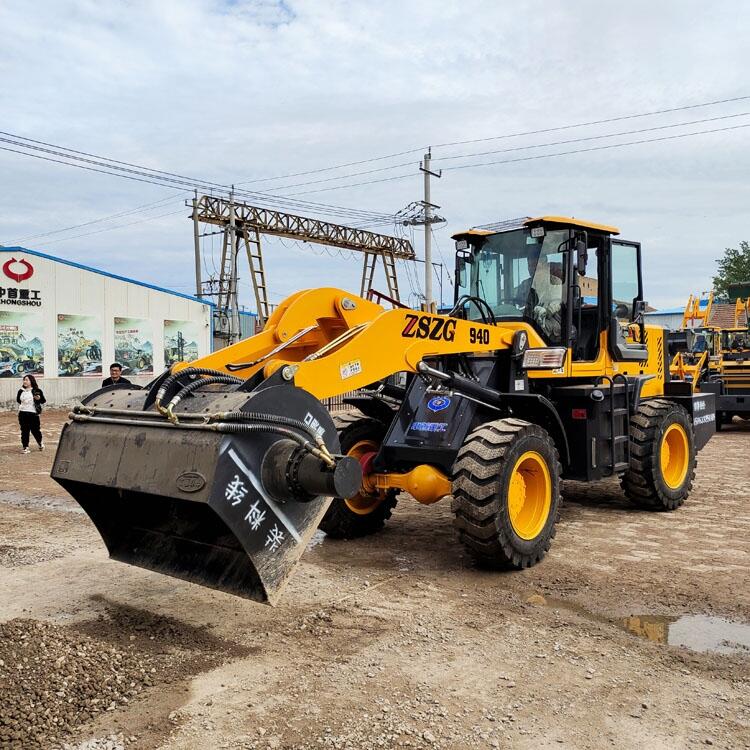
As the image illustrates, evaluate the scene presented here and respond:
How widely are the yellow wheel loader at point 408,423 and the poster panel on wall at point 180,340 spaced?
2026cm

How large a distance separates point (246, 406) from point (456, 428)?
2620 millimetres

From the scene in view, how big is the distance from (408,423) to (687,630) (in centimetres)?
276

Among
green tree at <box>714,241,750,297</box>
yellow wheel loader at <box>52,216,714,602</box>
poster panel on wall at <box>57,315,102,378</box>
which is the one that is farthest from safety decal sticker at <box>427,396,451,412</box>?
green tree at <box>714,241,750,297</box>

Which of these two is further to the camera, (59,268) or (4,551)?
(59,268)

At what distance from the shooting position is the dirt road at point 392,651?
340 centimetres

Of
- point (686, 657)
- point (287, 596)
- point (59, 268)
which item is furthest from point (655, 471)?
point (59, 268)

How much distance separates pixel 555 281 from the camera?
7.16 m

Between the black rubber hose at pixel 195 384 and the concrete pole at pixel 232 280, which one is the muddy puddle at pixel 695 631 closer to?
the black rubber hose at pixel 195 384

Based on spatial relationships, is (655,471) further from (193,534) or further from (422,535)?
(193,534)

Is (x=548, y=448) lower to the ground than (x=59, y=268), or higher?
lower

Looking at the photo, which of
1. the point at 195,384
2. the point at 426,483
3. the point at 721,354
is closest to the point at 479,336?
the point at 426,483

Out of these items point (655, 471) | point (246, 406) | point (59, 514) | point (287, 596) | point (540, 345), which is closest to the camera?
point (246, 406)

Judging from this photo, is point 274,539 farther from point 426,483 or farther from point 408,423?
point 408,423

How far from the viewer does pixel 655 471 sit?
7707 millimetres
